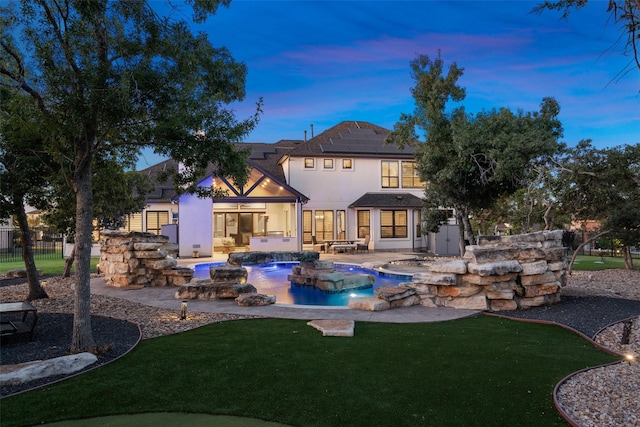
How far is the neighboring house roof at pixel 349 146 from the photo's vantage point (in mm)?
26453

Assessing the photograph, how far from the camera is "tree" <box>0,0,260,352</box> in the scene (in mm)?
5340

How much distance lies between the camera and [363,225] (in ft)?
87.8

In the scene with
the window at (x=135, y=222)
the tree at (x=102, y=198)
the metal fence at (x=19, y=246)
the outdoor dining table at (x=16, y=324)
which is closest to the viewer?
the outdoor dining table at (x=16, y=324)

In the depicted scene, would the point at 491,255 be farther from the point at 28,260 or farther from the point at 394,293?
the point at 28,260

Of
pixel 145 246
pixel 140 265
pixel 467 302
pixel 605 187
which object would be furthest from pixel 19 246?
pixel 605 187

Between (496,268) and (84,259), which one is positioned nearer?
(84,259)

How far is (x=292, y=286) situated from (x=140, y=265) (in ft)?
15.9

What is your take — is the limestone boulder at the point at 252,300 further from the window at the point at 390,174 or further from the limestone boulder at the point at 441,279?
the window at the point at 390,174

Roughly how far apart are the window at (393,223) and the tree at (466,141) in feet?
19.3

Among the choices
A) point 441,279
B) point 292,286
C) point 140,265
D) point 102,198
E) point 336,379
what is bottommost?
point 292,286

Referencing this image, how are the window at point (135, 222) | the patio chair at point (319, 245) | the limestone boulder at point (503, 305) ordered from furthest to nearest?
the patio chair at point (319, 245), the window at point (135, 222), the limestone boulder at point (503, 305)

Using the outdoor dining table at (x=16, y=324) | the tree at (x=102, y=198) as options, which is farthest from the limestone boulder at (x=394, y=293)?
the outdoor dining table at (x=16, y=324)

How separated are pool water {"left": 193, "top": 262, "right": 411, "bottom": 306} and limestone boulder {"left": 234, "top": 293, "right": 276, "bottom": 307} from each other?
3.13 feet

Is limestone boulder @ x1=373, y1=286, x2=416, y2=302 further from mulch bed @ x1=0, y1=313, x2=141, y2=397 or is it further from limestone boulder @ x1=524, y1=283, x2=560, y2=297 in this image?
mulch bed @ x1=0, y1=313, x2=141, y2=397
